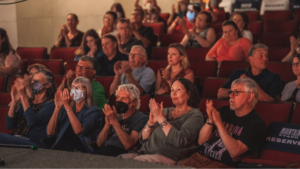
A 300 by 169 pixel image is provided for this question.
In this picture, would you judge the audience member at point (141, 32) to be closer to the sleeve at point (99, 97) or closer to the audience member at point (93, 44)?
the audience member at point (93, 44)

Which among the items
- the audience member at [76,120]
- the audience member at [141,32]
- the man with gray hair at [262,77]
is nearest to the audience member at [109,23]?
the audience member at [141,32]

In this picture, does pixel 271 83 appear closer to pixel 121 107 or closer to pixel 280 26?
pixel 121 107

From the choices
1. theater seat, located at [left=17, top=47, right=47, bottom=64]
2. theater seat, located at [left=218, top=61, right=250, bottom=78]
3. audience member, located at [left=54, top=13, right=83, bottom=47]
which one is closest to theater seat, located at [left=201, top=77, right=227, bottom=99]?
theater seat, located at [left=218, top=61, right=250, bottom=78]

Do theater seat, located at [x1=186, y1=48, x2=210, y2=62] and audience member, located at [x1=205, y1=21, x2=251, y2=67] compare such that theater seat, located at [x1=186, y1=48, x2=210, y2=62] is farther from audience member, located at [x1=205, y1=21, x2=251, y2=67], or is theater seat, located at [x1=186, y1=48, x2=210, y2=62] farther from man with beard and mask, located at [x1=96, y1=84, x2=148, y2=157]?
man with beard and mask, located at [x1=96, y1=84, x2=148, y2=157]

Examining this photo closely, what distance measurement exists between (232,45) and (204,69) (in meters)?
0.47

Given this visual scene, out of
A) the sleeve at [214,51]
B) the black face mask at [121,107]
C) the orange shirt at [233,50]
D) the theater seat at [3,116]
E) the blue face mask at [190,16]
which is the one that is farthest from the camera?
the blue face mask at [190,16]

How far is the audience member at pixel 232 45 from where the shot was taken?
3.78 metres

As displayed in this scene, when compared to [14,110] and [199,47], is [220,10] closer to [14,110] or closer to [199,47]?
[199,47]

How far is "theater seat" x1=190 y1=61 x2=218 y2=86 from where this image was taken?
3648 mm

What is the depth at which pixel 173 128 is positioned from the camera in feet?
7.11

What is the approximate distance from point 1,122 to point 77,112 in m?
0.79

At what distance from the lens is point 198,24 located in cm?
465

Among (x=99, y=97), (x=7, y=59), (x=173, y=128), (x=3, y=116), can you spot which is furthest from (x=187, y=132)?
(x=7, y=59)

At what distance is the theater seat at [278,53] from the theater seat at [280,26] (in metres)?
1.43
